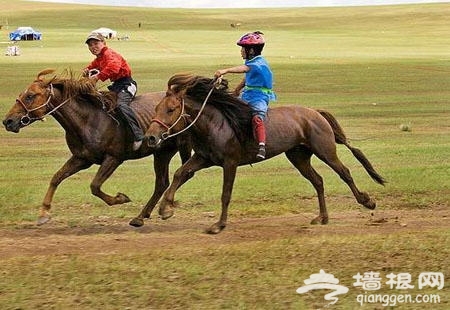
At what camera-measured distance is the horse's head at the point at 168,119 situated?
449 inches

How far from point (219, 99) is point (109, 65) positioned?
1643 millimetres

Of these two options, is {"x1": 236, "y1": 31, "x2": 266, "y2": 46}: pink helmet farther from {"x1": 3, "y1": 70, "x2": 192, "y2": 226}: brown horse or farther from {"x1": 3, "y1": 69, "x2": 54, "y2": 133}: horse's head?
{"x1": 3, "y1": 69, "x2": 54, "y2": 133}: horse's head

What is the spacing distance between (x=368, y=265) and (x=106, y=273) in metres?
2.58

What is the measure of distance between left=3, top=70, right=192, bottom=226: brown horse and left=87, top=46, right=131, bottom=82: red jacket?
0.25m

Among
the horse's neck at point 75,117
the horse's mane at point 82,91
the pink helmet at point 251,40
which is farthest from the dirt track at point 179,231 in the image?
the pink helmet at point 251,40

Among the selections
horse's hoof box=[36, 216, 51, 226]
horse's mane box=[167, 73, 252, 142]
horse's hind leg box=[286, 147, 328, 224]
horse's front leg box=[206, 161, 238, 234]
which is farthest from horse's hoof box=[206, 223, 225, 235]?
horse's hoof box=[36, 216, 51, 226]

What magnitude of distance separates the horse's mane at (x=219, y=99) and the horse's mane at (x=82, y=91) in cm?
105

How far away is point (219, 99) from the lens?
12.0 meters

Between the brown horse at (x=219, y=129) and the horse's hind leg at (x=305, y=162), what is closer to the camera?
the brown horse at (x=219, y=129)

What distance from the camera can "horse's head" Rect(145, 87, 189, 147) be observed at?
1140 cm

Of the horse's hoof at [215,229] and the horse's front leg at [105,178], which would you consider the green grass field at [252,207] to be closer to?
the horse's hoof at [215,229]

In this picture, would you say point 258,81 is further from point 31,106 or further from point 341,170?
point 31,106

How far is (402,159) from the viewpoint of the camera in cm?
2062

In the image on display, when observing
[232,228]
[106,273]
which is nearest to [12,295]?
[106,273]
